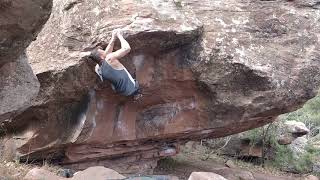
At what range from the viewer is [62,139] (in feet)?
31.5

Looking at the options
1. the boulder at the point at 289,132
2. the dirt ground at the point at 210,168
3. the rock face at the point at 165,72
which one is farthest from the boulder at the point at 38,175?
the boulder at the point at 289,132

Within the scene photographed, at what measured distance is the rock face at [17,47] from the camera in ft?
16.4

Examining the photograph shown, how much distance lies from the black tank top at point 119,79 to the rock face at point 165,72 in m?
0.75

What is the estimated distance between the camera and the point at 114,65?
26.3 feet

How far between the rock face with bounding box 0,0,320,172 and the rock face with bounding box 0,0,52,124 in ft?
6.79

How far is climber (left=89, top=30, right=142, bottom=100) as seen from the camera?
26.2 ft

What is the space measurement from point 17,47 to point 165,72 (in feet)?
14.2

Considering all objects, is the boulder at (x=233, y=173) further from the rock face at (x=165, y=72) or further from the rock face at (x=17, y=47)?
the rock face at (x=17, y=47)

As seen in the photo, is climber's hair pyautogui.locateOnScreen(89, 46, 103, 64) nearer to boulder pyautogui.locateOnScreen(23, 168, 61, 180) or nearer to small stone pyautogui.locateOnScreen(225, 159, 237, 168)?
boulder pyautogui.locateOnScreen(23, 168, 61, 180)

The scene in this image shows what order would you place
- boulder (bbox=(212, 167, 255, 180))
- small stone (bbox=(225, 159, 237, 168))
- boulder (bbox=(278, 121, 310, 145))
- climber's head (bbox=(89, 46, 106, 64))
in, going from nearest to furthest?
climber's head (bbox=(89, 46, 106, 64))
boulder (bbox=(212, 167, 255, 180))
small stone (bbox=(225, 159, 237, 168))
boulder (bbox=(278, 121, 310, 145))

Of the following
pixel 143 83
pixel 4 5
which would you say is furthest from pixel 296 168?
pixel 4 5

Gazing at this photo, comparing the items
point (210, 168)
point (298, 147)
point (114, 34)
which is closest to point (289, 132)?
point (298, 147)

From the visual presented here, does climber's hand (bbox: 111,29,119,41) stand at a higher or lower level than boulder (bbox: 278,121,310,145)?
higher

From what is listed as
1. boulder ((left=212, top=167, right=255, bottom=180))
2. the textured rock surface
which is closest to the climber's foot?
the textured rock surface
